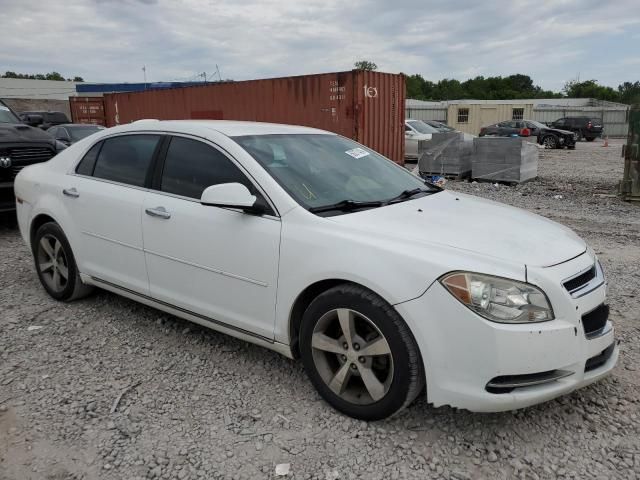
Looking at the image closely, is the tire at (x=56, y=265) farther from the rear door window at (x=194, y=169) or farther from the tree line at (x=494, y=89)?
the tree line at (x=494, y=89)

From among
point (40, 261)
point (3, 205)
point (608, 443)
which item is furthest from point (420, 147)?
point (608, 443)

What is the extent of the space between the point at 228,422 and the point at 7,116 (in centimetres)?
763

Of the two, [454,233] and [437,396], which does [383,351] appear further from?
[454,233]

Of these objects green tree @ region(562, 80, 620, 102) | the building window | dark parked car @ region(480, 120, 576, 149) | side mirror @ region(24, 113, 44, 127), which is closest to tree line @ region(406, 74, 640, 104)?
green tree @ region(562, 80, 620, 102)

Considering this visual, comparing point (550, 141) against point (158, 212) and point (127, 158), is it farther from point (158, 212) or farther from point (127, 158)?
point (158, 212)

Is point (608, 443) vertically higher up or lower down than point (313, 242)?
lower down

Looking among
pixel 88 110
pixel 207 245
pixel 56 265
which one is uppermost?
pixel 88 110

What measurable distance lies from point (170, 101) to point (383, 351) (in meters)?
14.5

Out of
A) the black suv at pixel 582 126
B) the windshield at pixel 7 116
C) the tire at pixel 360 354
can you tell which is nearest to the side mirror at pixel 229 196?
the tire at pixel 360 354

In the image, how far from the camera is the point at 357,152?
3.94 metres

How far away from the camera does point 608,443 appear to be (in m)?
2.65

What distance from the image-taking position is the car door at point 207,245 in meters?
3.04

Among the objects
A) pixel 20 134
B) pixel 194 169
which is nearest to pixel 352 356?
pixel 194 169

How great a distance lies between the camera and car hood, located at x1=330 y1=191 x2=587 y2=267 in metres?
2.61
